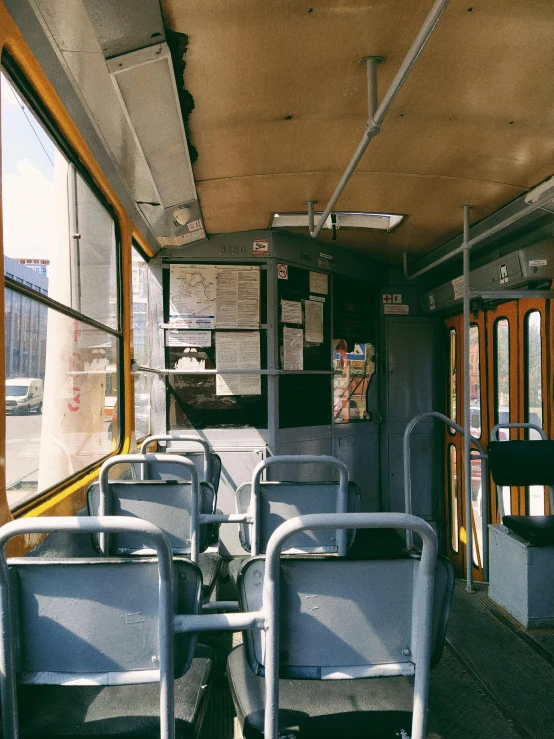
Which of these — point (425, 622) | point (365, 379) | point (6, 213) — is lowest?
point (425, 622)

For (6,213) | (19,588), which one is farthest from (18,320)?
(19,588)

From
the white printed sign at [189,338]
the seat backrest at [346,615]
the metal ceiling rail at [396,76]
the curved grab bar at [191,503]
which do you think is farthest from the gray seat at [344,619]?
the white printed sign at [189,338]

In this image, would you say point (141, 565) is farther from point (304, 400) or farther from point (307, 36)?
point (304, 400)

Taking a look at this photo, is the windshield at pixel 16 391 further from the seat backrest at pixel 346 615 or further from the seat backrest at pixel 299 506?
the seat backrest at pixel 346 615

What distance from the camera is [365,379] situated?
568cm

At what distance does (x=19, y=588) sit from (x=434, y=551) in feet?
3.10

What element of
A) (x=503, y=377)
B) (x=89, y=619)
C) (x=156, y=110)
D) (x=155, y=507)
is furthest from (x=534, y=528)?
(x=156, y=110)

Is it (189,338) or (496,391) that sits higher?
(189,338)

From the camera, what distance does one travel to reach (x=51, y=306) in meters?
2.40

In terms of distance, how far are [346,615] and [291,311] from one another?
3739mm

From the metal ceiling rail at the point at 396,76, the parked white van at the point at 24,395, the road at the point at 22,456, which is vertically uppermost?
the metal ceiling rail at the point at 396,76

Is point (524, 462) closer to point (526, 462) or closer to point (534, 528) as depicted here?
point (526, 462)

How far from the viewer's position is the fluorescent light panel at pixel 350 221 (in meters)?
4.42

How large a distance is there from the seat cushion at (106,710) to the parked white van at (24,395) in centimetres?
90
